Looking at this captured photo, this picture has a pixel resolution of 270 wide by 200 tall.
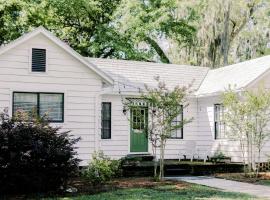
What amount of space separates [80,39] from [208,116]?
51.5 ft

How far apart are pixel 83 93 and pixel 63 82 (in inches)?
32.7

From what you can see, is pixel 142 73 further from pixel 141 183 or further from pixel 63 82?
pixel 141 183

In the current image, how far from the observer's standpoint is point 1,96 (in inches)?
621

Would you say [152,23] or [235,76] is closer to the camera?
[235,76]

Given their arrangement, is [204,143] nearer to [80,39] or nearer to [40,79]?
[40,79]

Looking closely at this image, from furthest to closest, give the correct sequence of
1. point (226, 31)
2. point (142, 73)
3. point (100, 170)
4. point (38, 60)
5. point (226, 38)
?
point (226, 38), point (226, 31), point (142, 73), point (38, 60), point (100, 170)

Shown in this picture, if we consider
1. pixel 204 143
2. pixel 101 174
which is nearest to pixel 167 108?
pixel 101 174

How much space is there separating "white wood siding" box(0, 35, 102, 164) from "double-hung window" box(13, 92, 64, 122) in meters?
0.18

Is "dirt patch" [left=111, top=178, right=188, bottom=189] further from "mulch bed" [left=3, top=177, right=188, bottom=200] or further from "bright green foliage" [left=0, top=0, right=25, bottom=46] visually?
"bright green foliage" [left=0, top=0, right=25, bottom=46]

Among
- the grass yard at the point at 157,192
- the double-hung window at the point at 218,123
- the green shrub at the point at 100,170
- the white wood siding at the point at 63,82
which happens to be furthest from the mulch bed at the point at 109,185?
the double-hung window at the point at 218,123

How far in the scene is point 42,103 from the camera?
16438 millimetres

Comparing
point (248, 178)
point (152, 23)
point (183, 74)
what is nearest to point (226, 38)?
point (152, 23)

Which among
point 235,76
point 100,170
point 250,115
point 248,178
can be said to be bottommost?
point 248,178

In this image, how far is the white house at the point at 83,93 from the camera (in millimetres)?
16109
